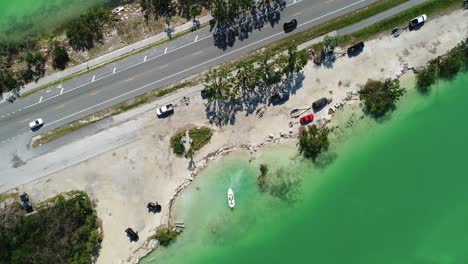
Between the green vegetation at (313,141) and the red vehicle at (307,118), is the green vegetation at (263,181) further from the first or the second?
the red vehicle at (307,118)

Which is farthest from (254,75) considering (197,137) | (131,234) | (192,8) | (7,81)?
(7,81)

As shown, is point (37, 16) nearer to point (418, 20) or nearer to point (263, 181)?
point (263, 181)

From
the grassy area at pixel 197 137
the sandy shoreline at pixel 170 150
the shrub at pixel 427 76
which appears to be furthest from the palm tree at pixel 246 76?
the shrub at pixel 427 76

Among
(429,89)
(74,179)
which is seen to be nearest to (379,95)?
(429,89)

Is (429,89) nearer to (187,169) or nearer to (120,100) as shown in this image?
(187,169)

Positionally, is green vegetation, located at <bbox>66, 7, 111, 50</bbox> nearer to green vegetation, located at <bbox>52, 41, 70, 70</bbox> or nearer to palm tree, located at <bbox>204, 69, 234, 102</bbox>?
green vegetation, located at <bbox>52, 41, 70, 70</bbox>

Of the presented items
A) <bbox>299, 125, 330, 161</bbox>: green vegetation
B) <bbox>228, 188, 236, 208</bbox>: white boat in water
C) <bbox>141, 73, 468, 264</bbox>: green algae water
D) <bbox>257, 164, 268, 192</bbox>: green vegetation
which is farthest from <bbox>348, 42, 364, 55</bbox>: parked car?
<bbox>228, 188, 236, 208</bbox>: white boat in water

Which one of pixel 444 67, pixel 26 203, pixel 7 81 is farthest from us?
pixel 7 81
